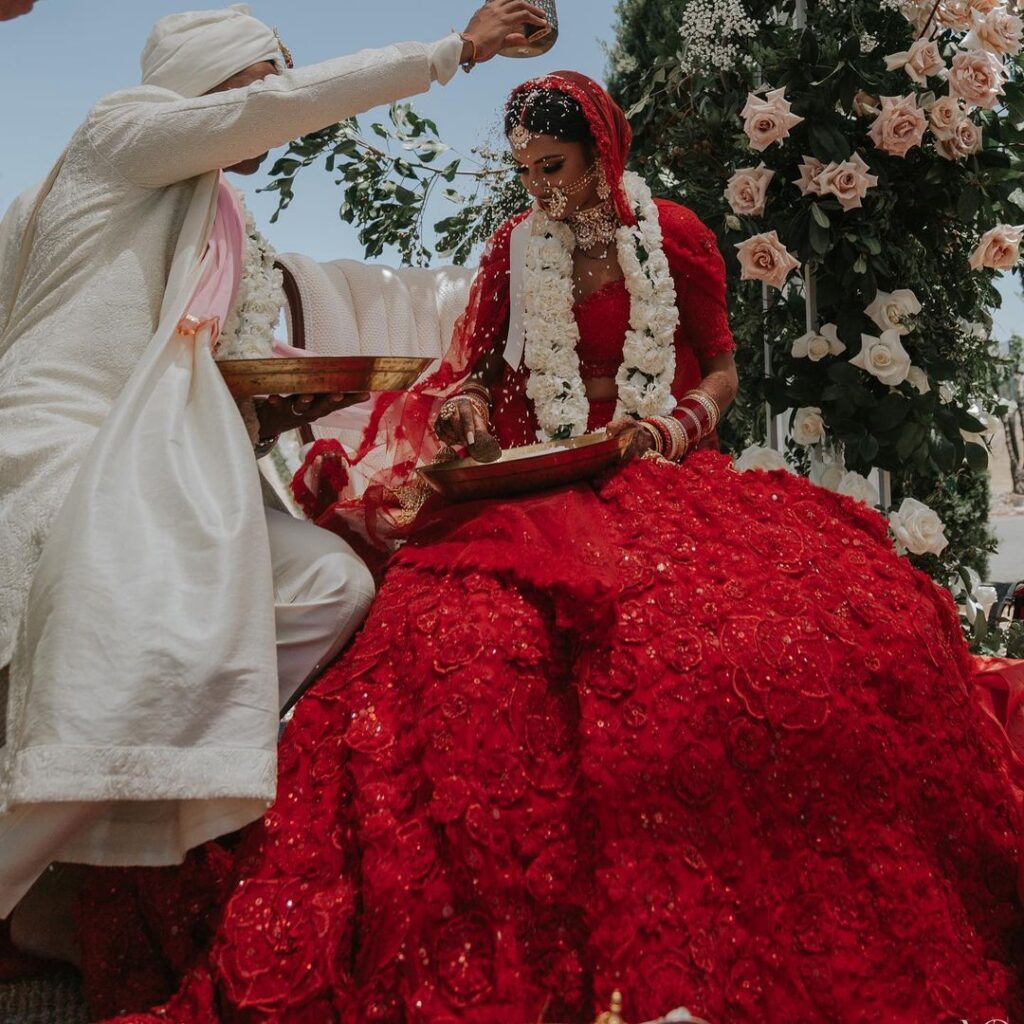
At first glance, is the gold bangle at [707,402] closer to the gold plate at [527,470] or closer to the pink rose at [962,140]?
the gold plate at [527,470]

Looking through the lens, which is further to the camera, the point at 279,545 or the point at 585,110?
the point at 585,110

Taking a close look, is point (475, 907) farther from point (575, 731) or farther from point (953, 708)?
point (953, 708)

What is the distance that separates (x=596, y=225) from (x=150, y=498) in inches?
57.2

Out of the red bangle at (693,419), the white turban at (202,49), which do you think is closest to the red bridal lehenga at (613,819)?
the red bangle at (693,419)

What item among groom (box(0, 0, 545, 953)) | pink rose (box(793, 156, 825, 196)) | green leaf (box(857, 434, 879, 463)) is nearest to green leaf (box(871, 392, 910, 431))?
green leaf (box(857, 434, 879, 463))

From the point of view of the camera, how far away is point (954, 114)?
11.2ft

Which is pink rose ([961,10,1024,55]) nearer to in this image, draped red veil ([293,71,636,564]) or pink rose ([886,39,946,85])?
pink rose ([886,39,946,85])

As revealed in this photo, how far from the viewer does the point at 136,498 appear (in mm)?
1936

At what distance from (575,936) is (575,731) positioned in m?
0.35

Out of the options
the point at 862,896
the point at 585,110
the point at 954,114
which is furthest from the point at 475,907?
Result: the point at 954,114

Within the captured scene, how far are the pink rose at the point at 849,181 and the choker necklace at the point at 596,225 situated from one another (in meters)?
1.06

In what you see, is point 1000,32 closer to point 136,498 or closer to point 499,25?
point 499,25

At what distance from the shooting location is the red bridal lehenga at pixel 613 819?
1.72m

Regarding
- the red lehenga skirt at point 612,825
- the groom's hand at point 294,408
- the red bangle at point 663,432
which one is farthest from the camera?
the red bangle at point 663,432
